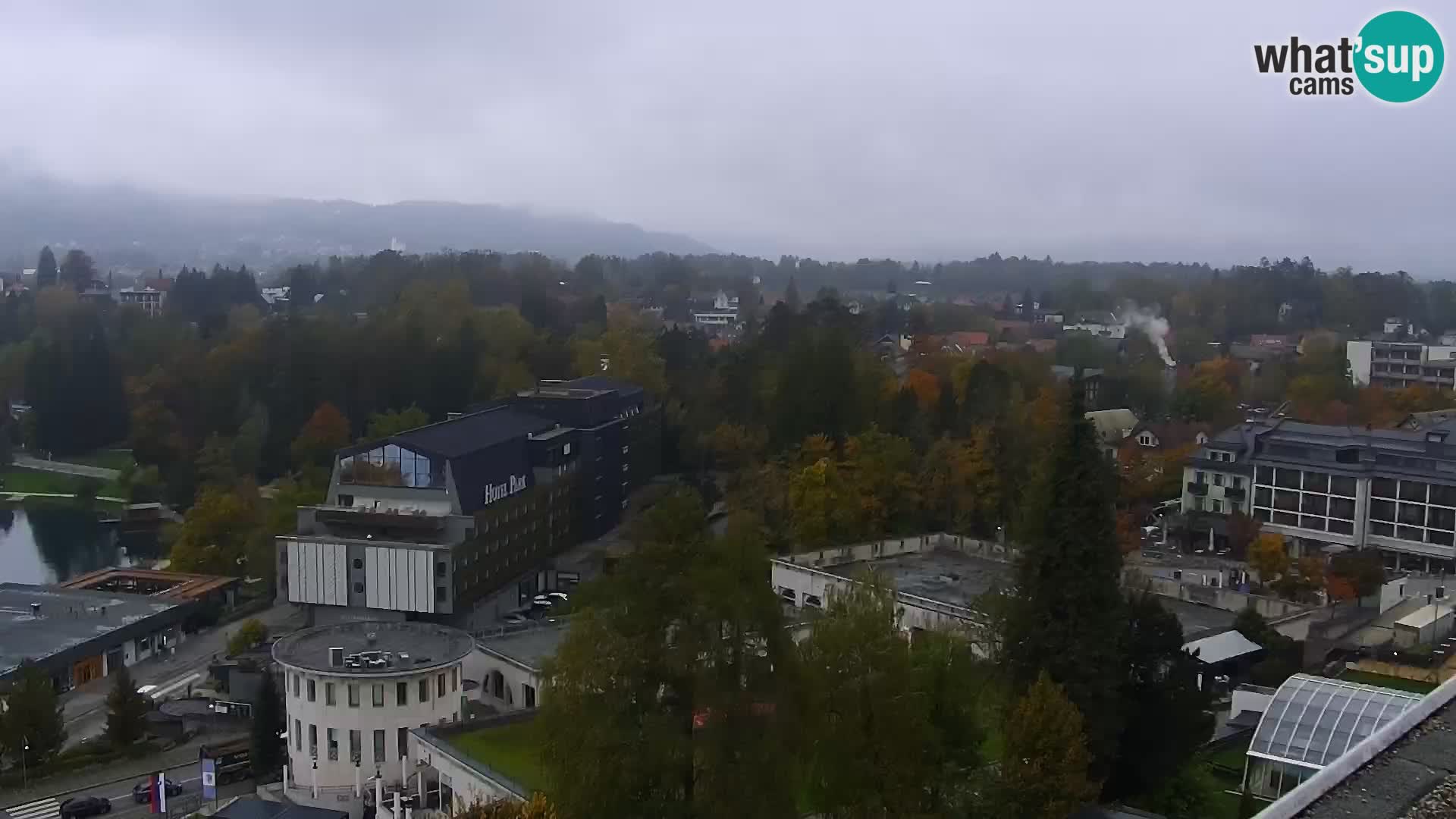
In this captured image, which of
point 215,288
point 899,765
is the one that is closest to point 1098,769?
point 899,765

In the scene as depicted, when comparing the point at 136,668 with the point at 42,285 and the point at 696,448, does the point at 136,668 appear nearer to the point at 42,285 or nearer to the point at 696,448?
the point at 696,448

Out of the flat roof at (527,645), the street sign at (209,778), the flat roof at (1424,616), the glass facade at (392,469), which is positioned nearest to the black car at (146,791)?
the street sign at (209,778)

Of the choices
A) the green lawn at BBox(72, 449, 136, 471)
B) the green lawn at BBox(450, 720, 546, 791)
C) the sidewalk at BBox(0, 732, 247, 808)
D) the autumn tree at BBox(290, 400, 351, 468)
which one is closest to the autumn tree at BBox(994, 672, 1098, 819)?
the green lawn at BBox(450, 720, 546, 791)

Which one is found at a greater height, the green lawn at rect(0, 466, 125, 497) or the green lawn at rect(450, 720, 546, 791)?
the green lawn at rect(450, 720, 546, 791)

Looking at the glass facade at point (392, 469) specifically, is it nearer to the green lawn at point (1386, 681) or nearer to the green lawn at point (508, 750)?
the green lawn at point (508, 750)

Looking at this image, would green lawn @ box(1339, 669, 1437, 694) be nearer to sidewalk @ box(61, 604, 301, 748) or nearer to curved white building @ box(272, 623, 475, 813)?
curved white building @ box(272, 623, 475, 813)
